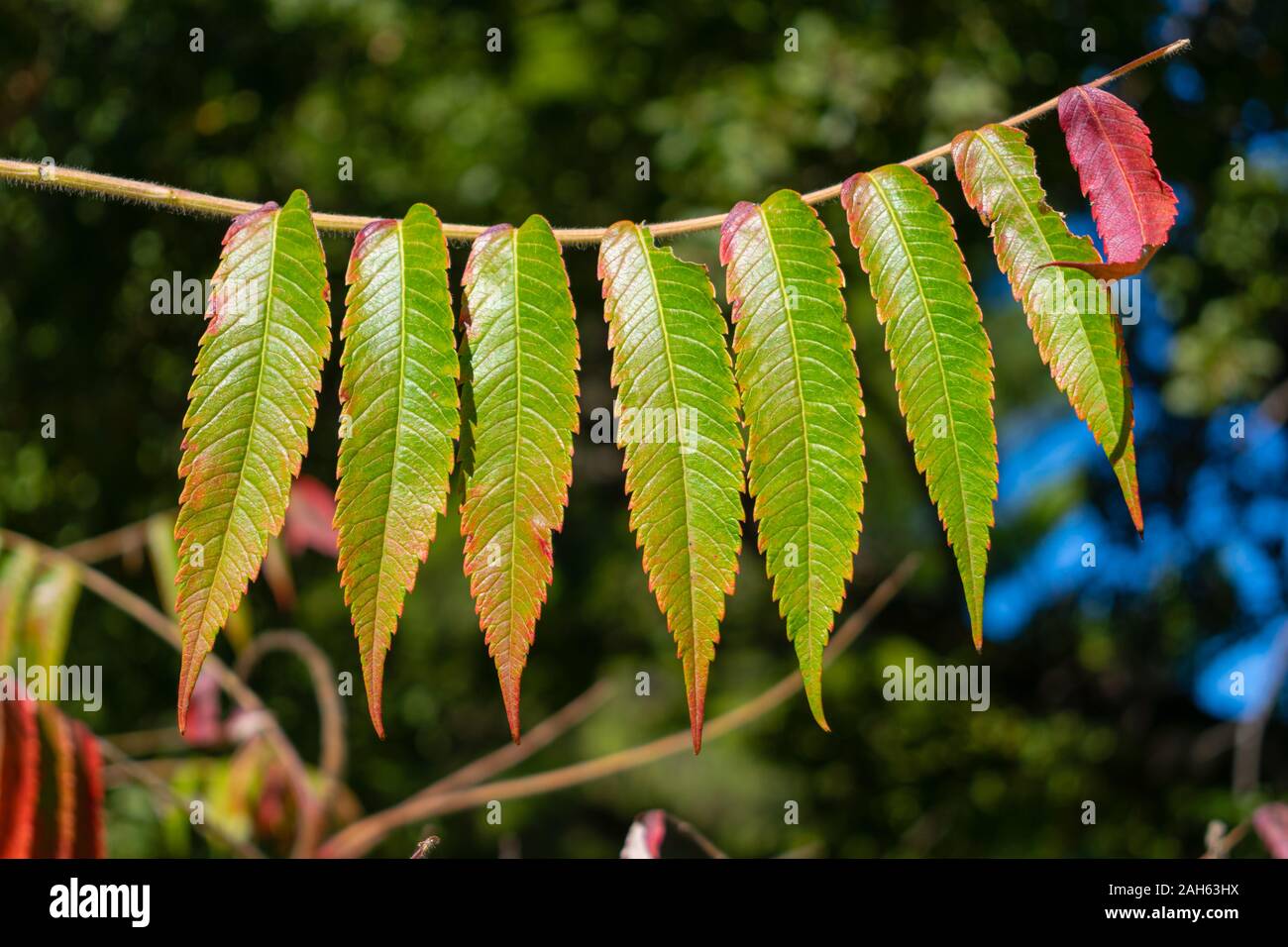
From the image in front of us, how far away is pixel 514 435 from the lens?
3.39 ft

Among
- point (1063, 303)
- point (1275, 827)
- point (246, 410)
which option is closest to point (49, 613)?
point (246, 410)

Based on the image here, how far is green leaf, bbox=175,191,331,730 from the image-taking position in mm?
988

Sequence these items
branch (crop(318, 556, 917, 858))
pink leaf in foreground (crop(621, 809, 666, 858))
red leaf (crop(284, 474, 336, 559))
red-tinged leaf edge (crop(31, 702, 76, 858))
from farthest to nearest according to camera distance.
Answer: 1. red leaf (crop(284, 474, 336, 559))
2. branch (crop(318, 556, 917, 858))
3. pink leaf in foreground (crop(621, 809, 666, 858))
4. red-tinged leaf edge (crop(31, 702, 76, 858))

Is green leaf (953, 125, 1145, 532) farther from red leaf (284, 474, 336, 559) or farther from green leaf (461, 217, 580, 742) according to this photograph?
red leaf (284, 474, 336, 559)

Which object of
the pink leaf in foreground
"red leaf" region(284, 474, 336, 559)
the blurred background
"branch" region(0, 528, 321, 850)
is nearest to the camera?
the pink leaf in foreground

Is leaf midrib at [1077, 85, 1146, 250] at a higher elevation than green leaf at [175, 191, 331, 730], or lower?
higher

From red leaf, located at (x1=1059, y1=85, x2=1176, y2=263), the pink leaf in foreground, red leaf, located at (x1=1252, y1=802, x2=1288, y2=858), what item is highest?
red leaf, located at (x1=1059, y1=85, x2=1176, y2=263)

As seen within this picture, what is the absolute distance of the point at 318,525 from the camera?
11.4 ft

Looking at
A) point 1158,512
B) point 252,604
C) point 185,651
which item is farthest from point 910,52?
point 185,651

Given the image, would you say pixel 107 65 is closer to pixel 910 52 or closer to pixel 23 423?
pixel 23 423

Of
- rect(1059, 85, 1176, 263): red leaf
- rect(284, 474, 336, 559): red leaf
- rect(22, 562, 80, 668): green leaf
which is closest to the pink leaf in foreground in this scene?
rect(1059, 85, 1176, 263): red leaf

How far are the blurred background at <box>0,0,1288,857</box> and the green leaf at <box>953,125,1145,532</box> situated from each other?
11.6ft

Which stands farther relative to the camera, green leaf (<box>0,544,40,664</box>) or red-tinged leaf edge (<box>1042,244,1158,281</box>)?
green leaf (<box>0,544,40,664</box>)
